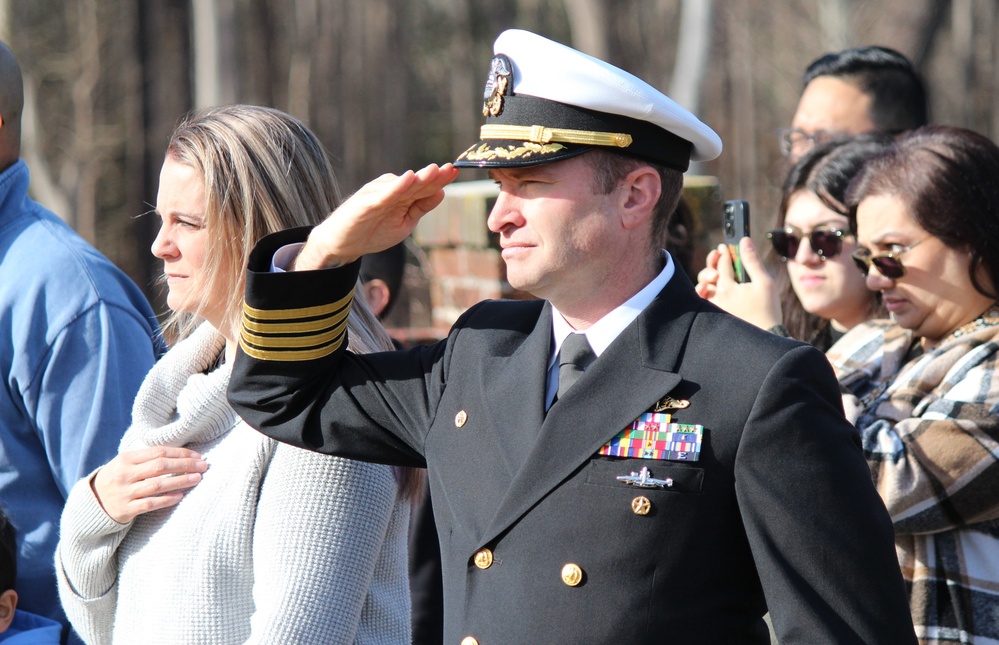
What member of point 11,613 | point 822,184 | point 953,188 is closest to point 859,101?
point 822,184

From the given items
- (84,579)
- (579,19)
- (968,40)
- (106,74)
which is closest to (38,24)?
(106,74)

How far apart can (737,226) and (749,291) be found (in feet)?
0.55

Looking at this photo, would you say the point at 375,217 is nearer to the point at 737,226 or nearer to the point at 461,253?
the point at 737,226

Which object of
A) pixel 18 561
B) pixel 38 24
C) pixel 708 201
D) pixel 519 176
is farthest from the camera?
pixel 38 24

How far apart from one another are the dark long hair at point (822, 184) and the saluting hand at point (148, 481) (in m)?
1.94

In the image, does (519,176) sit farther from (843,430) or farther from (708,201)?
(708,201)

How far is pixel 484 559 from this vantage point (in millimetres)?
1939

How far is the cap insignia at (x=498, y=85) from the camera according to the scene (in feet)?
6.98

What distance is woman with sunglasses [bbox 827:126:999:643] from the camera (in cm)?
252

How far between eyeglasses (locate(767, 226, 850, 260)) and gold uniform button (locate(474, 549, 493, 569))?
6.18 feet

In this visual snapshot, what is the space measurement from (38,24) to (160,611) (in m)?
20.3

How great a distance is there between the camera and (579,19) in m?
15.6

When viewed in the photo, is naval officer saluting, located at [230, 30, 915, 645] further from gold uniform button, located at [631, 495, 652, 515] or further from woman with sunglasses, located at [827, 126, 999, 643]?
woman with sunglasses, located at [827, 126, 999, 643]

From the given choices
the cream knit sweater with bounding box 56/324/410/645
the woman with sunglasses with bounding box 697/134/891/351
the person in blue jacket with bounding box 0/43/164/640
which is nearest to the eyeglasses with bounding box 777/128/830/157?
the woman with sunglasses with bounding box 697/134/891/351
